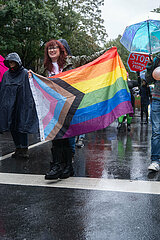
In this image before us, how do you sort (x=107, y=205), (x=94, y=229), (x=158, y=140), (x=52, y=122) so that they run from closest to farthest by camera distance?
(x=94, y=229), (x=107, y=205), (x=52, y=122), (x=158, y=140)

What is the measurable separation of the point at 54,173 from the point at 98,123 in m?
0.94

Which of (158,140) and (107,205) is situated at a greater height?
(158,140)

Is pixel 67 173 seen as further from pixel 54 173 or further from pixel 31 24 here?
pixel 31 24

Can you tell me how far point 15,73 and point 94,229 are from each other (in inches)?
156

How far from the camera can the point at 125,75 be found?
5051mm

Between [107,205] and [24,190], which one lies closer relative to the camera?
[107,205]

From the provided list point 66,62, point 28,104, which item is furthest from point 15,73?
point 66,62

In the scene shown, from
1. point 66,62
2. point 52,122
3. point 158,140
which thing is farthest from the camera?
point 158,140

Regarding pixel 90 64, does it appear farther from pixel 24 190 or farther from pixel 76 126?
pixel 24 190

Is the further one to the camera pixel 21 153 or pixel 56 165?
pixel 21 153

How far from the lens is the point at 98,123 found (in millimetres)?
4797

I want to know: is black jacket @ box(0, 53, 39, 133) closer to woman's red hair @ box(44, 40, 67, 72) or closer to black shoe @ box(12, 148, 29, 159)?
black shoe @ box(12, 148, 29, 159)

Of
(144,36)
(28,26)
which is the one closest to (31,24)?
(28,26)

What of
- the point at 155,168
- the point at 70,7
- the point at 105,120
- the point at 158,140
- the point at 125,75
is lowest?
the point at 155,168
